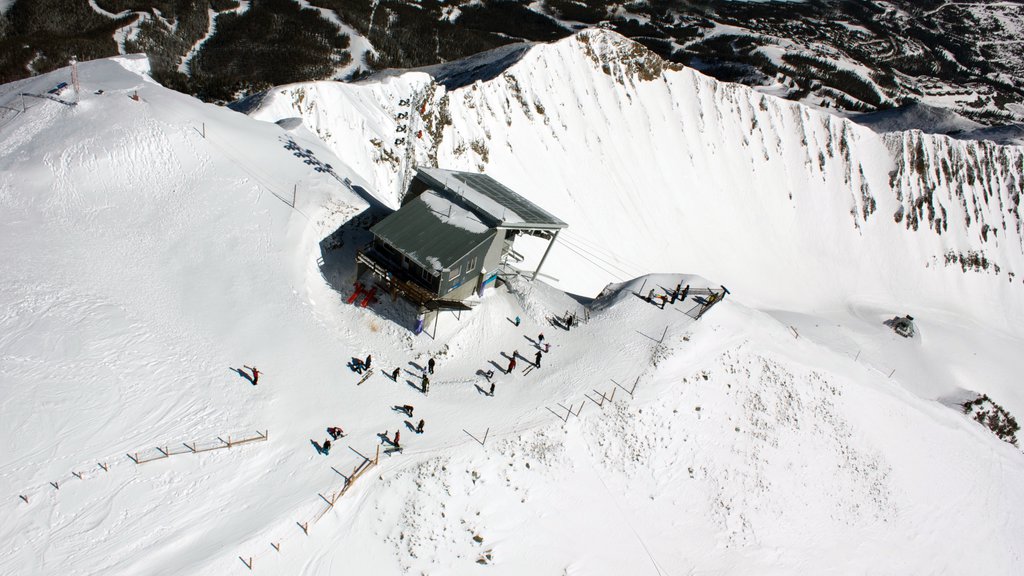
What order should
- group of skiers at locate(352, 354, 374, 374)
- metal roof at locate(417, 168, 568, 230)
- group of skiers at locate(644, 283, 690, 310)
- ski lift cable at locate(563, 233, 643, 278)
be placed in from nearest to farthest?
group of skiers at locate(352, 354, 374, 374)
metal roof at locate(417, 168, 568, 230)
group of skiers at locate(644, 283, 690, 310)
ski lift cable at locate(563, 233, 643, 278)

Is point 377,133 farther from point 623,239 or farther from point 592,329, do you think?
point 592,329

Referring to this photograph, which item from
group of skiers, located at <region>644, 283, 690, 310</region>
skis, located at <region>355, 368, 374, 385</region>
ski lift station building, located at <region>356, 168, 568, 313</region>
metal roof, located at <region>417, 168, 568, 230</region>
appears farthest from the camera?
group of skiers, located at <region>644, 283, 690, 310</region>

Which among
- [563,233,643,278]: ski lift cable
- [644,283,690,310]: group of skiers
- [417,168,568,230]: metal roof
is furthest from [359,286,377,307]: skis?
[563,233,643,278]: ski lift cable

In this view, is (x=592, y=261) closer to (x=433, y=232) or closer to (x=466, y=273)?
(x=466, y=273)

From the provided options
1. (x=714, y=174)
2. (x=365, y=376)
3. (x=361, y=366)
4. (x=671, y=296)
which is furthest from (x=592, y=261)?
(x=365, y=376)

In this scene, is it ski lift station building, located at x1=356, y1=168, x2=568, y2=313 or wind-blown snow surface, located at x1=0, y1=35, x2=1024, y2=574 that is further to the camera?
ski lift station building, located at x1=356, y1=168, x2=568, y2=313

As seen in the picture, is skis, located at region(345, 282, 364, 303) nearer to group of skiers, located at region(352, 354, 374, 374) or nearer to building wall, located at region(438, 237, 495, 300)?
group of skiers, located at region(352, 354, 374, 374)

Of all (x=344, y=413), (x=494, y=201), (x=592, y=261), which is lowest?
(x=592, y=261)
